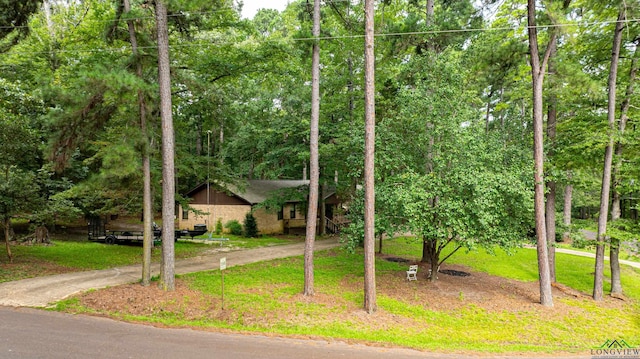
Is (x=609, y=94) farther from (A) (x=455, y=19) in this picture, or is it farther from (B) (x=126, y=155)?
(B) (x=126, y=155)

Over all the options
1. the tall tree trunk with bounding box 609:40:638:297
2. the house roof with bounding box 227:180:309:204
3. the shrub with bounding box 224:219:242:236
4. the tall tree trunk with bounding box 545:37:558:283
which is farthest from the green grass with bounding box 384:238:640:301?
the shrub with bounding box 224:219:242:236

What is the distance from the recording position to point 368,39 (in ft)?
29.6

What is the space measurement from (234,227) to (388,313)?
16.4 m

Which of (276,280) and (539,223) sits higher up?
(539,223)

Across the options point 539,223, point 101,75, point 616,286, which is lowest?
point 616,286

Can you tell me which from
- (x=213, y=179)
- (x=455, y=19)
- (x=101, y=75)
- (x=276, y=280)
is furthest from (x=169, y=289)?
(x=455, y=19)

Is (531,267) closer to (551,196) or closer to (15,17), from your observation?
(551,196)

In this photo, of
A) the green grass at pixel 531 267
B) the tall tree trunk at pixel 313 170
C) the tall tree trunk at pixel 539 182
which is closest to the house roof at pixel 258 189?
the green grass at pixel 531 267

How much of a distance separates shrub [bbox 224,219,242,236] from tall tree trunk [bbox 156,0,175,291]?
13.1 m

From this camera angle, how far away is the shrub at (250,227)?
75.3ft

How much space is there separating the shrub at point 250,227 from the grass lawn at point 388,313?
10108 millimetres

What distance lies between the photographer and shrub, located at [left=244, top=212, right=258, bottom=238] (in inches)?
904

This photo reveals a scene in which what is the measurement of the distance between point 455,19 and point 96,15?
43.6 ft

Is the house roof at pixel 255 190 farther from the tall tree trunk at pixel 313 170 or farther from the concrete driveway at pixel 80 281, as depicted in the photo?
the tall tree trunk at pixel 313 170
